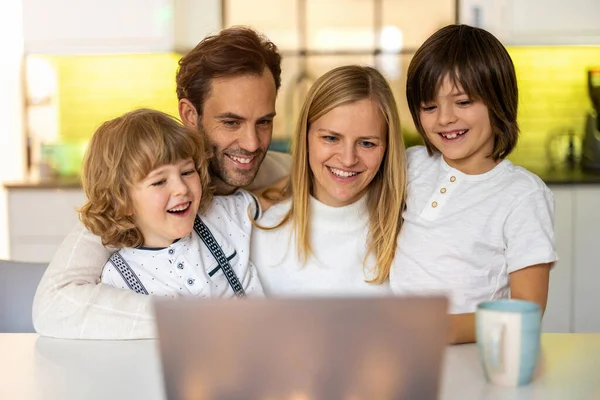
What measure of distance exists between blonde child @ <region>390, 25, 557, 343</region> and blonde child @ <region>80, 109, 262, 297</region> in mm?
408

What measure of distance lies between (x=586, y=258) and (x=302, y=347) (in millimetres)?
3095

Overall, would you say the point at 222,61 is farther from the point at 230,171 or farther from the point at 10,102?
the point at 10,102

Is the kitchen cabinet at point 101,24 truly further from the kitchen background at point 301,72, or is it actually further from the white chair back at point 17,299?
the white chair back at point 17,299

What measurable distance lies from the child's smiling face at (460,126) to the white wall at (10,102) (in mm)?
3066

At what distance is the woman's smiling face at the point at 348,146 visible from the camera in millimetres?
1749

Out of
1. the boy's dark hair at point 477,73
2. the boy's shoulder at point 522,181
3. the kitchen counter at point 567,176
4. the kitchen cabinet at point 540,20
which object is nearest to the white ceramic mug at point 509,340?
the boy's shoulder at point 522,181

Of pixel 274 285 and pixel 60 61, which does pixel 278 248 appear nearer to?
pixel 274 285

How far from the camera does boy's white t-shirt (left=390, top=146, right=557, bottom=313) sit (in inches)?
60.9

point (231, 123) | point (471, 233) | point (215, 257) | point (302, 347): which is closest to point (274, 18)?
point (231, 123)

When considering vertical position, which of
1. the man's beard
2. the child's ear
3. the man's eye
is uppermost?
the child's ear

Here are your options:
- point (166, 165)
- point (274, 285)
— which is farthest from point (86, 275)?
point (274, 285)

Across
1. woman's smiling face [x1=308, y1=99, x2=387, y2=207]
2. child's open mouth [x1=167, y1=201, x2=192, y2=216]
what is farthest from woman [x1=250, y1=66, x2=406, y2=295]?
child's open mouth [x1=167, y1=201, x2=192, y2=216]

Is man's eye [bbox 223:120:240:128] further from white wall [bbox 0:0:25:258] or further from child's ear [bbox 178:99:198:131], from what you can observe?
white wall [bbox 0:0:25:258]

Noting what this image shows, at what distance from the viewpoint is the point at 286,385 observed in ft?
2.96
